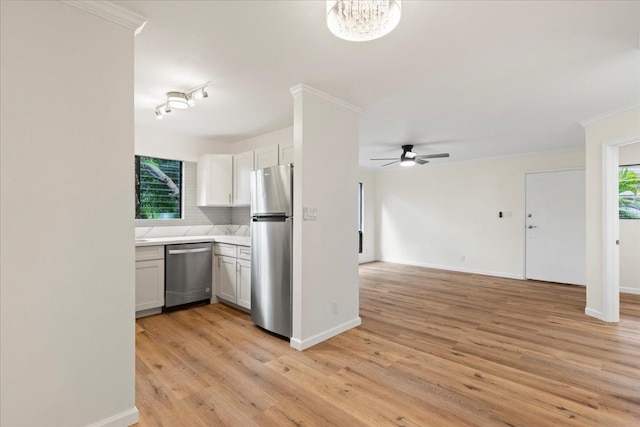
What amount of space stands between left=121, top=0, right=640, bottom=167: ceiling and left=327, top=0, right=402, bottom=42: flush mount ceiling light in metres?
0.37

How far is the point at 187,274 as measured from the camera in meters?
4.00

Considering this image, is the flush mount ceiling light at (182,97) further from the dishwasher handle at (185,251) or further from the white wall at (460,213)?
the white wall at (460,213)

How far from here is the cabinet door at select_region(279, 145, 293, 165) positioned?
3.77 m

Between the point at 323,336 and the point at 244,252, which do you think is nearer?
the point at 323,336

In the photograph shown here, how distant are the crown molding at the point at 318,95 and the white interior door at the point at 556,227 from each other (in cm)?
456

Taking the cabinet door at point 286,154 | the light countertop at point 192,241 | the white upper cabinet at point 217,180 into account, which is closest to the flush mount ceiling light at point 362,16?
the cabinet door at point 286,154

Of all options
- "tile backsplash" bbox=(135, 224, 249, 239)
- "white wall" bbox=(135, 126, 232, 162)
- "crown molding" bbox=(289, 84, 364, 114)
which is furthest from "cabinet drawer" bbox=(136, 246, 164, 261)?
"crown molding" bbox=(289, 84, 364, 114)

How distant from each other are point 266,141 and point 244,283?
2.11 metres

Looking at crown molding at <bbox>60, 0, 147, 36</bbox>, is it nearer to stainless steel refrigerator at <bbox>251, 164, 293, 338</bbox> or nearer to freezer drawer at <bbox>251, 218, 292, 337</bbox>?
stainless steel refrigerator at <bbox>251, 164, 293, 338</bbox>

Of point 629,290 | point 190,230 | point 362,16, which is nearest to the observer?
point 362,16

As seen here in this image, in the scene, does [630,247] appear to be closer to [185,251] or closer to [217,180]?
[217,180]

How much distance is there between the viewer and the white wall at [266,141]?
13.8ft

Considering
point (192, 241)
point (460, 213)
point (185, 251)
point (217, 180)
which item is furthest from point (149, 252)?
point (460, 213)

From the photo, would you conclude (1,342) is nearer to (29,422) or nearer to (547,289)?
(29,422)
